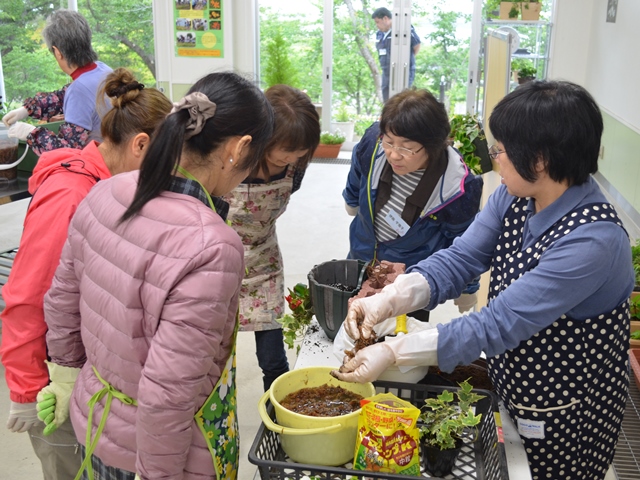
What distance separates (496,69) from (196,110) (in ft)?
7.21

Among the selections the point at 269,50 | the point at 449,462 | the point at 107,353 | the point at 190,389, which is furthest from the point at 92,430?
the point at 269,50

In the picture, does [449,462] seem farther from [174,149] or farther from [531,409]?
[174,149]

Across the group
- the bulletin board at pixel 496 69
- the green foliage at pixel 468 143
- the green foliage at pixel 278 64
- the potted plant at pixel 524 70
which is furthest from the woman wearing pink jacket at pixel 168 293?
the green foliage at pixel 278 64

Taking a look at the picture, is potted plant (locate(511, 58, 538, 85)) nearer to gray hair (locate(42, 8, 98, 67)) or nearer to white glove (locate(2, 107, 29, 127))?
gray hair (locate(42, 8, 98, 67))

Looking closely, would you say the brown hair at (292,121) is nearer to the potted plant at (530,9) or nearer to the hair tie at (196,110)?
the hair tie at (196,110)

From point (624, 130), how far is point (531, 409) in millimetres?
4482

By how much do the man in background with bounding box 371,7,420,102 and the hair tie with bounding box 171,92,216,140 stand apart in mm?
6864

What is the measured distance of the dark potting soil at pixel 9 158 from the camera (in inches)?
136

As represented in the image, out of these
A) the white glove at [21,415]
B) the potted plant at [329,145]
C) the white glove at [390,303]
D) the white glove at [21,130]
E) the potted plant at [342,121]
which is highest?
the white glove at [21,130]

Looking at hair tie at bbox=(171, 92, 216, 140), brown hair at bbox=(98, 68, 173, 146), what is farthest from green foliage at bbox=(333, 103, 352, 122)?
hair tie at bbox=(171, 92, 216, 140)

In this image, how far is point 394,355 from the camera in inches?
51.8

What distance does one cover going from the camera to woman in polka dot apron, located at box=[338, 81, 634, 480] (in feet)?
4.07

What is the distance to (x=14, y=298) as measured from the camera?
153 cm

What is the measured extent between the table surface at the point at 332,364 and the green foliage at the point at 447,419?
0.10 metres
